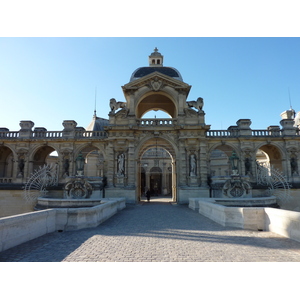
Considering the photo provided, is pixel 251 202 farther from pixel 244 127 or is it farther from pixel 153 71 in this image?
pixel 153 71

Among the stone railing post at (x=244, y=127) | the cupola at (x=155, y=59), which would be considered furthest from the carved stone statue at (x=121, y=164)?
the cupola at (x=155, y=59)

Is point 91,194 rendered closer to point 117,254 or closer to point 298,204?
point 117,254

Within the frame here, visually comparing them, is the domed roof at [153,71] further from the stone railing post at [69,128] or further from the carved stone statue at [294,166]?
the carved stone statue at [294,166]

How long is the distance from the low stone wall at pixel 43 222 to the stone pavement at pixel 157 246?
11.9 inches

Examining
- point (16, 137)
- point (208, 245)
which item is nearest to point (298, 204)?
point (208, 245)

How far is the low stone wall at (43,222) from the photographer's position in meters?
6.67

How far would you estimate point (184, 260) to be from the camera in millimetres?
5648

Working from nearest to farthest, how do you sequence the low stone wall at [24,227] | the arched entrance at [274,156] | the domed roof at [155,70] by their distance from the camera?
the low stone wall at [24,227], the arched entrance at [274,156], the domed roof at [155,70]

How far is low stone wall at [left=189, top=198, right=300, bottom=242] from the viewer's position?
7.72 m

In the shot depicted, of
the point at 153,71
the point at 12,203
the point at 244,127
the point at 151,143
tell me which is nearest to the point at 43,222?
the point at 12,203

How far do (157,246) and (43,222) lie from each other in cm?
466

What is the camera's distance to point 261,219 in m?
9.66

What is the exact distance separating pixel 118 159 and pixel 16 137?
43.9ft

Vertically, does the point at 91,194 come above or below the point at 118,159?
below
